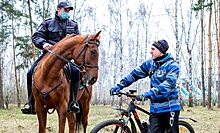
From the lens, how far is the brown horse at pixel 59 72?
443 cm

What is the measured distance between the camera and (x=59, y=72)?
4.88 meters

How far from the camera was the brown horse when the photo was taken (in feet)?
14.5

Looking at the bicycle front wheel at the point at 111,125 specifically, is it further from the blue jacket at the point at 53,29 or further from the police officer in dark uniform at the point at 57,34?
the blue jacket at the point at 53,29

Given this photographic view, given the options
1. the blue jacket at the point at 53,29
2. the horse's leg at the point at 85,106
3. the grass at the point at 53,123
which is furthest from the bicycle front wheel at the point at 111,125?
the grass at the point at 53,123

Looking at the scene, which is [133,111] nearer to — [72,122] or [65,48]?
[65,48]

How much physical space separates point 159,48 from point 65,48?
1.55m

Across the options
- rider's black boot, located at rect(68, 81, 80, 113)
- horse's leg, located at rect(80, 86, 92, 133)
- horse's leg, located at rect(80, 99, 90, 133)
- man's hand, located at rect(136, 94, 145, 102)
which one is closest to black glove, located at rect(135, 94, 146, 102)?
man's hand, located at rect(136, 94, 145, 102)

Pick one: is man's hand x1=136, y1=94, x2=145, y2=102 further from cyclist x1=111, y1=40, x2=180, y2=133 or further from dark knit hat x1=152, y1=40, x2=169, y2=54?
dark knit hat x1=152, y1=40, x2=169, y2=54

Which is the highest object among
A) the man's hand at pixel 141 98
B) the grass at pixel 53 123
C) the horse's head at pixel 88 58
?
the horse's head at pixel 88 58

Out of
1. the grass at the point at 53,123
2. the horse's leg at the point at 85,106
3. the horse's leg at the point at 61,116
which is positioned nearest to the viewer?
the horse's leg at the point at 61,116

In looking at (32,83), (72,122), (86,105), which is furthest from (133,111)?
(86,105)

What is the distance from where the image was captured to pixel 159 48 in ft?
14.0

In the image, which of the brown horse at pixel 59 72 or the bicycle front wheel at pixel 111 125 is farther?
the brown horse at pixel 59 72

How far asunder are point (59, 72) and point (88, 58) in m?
0.81
